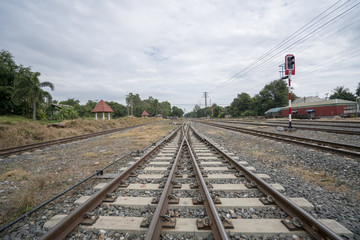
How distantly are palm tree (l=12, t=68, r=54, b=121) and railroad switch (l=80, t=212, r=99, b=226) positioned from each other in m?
28.8

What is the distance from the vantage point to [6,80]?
2845cm

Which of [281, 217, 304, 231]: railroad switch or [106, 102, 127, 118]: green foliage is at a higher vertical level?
[106, 102, 127, 118]: green foliage

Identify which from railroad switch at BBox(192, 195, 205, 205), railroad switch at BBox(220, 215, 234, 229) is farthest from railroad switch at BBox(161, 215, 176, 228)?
railroad switch at BBox(220, 215, 234, 229)

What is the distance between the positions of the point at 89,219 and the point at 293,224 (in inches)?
98.9

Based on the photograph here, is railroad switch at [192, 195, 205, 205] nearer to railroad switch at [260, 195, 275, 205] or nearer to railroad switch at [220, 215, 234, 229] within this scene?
railroad switch at [220, 215, 234, 229]

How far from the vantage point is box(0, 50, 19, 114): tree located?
88.2 ft

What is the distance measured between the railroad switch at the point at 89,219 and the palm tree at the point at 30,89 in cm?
2884

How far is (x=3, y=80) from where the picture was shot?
1110 inches

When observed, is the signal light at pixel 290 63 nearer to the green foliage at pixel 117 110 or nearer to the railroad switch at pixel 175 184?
the railroad switch at pixel 175 184

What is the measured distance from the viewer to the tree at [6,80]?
88.2 feet

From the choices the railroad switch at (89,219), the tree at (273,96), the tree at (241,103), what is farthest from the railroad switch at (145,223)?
the tree at (241,103)

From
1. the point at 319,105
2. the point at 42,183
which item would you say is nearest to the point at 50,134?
the point at 42,183

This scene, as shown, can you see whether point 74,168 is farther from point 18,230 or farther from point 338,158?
point 338,158

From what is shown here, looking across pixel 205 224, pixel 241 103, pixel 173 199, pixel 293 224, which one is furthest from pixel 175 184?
pixel 241 103
